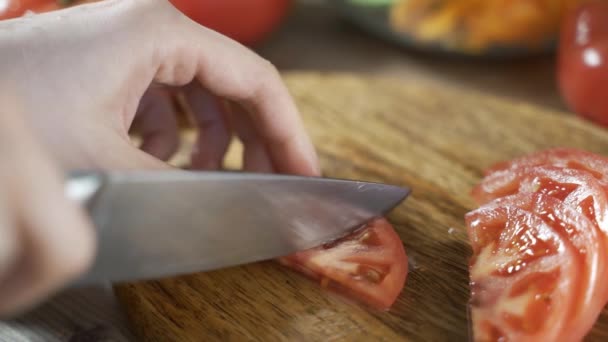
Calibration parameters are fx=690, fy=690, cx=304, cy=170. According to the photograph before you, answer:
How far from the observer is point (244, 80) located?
1214mm

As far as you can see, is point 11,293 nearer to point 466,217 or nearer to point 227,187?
point 227,187

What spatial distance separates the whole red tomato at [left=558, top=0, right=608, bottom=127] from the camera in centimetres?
169

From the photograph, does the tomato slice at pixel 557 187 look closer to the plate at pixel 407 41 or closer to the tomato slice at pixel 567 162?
the tomato slice at pixel 567 162

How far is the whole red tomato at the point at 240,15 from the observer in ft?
6.42

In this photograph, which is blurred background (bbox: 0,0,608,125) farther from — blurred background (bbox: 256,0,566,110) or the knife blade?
the knife blade

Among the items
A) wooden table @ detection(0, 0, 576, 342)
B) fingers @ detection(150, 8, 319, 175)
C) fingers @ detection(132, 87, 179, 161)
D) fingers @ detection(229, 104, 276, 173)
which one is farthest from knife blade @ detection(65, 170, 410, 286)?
wooden table @ detection(0, 0, 576, 342)

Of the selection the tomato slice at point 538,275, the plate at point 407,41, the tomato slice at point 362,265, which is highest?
the plate at point 407,41

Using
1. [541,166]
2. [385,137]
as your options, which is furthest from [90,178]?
[385,137]

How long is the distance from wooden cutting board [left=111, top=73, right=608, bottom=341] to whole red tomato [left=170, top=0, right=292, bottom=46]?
0.37m

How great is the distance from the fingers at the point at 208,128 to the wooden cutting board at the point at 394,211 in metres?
0.06

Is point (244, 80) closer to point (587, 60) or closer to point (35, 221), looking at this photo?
point (35, 221)

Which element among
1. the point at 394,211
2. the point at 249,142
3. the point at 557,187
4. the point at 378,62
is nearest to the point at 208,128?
the point at 249,142

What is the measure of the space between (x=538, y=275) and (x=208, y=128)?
2.55 ft

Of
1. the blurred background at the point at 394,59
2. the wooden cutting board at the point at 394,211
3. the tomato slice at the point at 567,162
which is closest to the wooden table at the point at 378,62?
the blurred background at the point at 394,59
